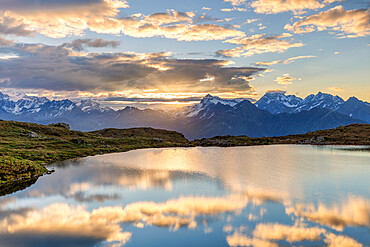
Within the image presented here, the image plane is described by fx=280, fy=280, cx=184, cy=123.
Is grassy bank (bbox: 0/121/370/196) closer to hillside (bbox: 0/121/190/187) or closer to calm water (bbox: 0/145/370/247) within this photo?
hillside (bbox: 0/121/190/187)

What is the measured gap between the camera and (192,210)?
3834 cm

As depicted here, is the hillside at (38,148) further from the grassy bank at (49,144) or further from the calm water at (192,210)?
the calm water at (192,210)

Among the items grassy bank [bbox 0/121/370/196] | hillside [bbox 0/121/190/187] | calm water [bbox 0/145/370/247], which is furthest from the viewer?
hillside [bbox 0/121/190/187]

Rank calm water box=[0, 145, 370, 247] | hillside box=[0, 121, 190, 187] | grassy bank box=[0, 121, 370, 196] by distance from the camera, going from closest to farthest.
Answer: calm water box=[0, 145, 370, 247] → grassy bank box=[0, 121, 370, 196] → hillside box=[0, 121, 190, 187]

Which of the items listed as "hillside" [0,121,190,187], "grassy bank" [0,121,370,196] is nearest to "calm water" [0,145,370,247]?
"grassy bank" [0,121,370,196]

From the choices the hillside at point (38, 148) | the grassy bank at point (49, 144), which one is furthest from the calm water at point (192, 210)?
the hillside at point (38, 148)

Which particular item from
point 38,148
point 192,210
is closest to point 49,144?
point 38,148

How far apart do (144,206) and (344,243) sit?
83.4 feet

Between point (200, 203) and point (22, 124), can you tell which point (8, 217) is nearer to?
point (200, 203)

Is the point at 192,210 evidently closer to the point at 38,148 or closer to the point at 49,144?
the point at 38,148

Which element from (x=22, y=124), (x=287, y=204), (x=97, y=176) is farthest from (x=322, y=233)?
(x=22, y=124)

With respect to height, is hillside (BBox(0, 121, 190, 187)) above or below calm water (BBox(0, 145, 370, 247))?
above

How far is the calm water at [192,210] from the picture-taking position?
2955 centimetres

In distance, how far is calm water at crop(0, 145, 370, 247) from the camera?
96.9 feet
